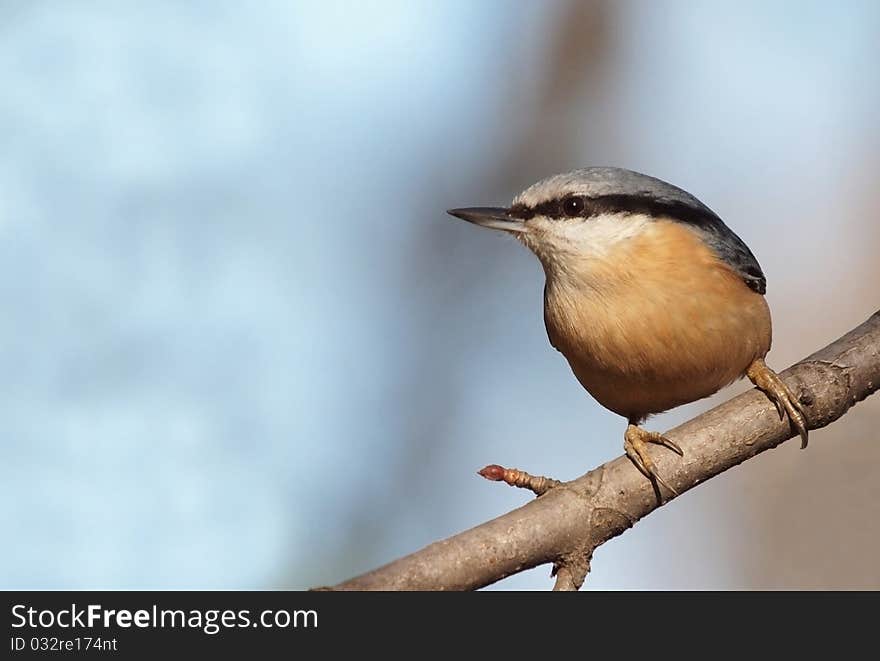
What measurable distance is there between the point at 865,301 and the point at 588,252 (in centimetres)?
353

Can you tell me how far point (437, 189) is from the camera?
675cm

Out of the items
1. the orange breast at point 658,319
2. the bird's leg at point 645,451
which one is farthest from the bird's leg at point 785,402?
the bird's leg at point 645,451

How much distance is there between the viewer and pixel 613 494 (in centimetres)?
290

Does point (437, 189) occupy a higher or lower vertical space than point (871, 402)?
higher

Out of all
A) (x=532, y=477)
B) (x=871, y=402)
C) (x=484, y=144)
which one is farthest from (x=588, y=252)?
(x=484, y=144)

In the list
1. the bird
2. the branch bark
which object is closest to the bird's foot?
the branch bark

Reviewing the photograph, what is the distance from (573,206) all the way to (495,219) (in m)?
0.29

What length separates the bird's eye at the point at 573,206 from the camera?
3711 millimetres

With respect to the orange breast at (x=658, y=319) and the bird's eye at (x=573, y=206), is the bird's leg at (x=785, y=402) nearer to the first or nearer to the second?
the orange breast at (x=658, y=319)

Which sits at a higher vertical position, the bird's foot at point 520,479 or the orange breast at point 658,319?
the orange breast at point 658,319

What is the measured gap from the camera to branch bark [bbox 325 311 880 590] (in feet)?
8.28

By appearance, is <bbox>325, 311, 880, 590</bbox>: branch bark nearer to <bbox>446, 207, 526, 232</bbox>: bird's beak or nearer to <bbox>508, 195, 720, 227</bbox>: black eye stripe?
<bbox>508, 195, 720, 227</bbox>: black eye stripe

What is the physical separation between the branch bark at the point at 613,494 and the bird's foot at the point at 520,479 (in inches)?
1.8

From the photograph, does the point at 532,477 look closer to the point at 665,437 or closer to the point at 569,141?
the point at 665,437
